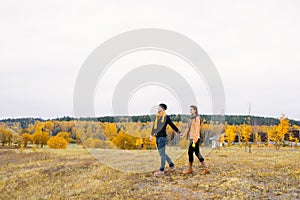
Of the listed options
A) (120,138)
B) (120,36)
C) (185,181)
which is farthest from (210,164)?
(120,138)

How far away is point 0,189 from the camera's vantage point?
11305 millimetres

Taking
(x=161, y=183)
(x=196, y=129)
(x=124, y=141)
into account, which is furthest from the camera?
(x=124, y=141)

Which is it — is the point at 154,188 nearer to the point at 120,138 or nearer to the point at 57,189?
the point at 57,189

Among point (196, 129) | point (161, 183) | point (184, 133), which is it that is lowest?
point (161, 183)

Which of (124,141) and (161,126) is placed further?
(124,141)

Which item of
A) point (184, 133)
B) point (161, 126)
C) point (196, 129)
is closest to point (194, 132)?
point (196, 129)

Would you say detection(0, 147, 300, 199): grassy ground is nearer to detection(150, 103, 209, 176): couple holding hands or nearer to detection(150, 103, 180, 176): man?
detection(150, 103, 209, 176): couple holding hands

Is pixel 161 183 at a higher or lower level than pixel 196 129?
lower

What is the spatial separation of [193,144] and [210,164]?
3174 millimetres

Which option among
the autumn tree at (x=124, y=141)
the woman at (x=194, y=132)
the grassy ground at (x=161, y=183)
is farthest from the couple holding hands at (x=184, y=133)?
the autumn tree at (x=124, y=141)

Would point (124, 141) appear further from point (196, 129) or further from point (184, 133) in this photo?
point (196, 129)

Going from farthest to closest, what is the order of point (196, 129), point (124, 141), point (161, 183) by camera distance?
point (124, 141) → point (196, 129) → point (161, 183)

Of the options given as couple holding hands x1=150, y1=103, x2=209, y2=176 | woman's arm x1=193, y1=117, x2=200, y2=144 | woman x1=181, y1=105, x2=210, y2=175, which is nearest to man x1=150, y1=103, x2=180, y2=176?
couple holding hands x1=150, y1=103, x2=209, y2=176

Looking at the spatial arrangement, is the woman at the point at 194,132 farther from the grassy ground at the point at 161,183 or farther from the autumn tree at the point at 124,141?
the autumn tree at the point at 124,141
